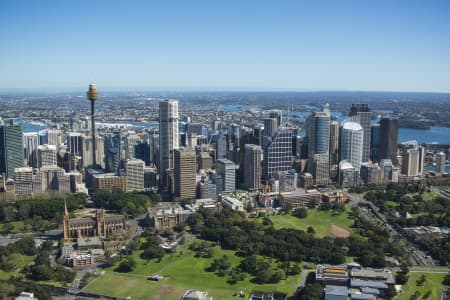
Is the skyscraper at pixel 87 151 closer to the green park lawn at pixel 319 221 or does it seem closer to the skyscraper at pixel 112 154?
the skyscraper at pixel 112 154

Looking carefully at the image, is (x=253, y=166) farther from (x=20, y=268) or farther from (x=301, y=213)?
(x=20, y=268)

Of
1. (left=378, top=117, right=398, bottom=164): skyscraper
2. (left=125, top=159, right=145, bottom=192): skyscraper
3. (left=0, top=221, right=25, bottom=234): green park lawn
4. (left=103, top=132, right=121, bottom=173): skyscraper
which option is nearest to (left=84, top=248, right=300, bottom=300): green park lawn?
(left=0, top=221, right=25, bottom=234): green park lawn

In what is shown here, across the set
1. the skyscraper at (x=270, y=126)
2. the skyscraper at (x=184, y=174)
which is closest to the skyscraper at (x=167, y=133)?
the skyscraper at (x=184, y=174)

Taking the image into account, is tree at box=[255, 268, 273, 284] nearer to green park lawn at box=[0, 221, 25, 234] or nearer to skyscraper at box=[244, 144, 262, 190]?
green park lawn at box=[0, 221, 25, 234]

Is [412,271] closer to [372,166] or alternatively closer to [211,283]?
[211,283]

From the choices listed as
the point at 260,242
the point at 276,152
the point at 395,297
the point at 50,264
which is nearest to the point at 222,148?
the point at 276,152

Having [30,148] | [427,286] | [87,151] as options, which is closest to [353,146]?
[427,286]

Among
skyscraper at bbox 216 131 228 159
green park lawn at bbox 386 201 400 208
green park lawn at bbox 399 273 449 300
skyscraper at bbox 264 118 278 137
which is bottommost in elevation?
green park lawn at bbox 399 273 449 300
